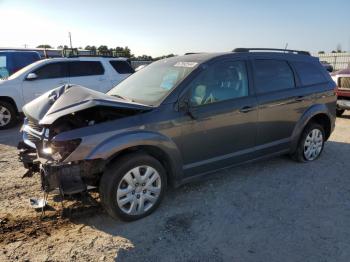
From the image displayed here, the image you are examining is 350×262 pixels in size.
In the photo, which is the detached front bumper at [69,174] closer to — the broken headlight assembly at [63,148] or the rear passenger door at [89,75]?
the broken headlight assembly at [63,148]

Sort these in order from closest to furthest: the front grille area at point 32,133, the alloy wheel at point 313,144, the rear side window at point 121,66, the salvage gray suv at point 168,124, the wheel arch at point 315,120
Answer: the salvage gray suv at point 168,124
the front grille area at point 32,133
the wheel arch at point 315,120
the alloy wheel at point 313,144
the rear side window at point 121,66

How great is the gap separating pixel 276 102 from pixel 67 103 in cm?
286

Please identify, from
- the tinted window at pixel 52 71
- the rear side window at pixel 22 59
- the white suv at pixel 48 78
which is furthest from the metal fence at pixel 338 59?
the tinted window at pixel 52 71

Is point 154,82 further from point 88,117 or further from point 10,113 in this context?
point 10,113

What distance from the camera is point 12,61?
1175cm

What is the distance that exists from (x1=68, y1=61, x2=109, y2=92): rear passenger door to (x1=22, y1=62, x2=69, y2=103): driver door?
25 centimetres

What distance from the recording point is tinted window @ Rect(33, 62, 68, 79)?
916 centimetres

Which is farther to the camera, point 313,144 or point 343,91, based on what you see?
point 343,91

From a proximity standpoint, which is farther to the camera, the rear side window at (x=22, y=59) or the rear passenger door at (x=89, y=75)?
the rear side window at (x=22, y=59)

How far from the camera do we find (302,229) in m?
3.62

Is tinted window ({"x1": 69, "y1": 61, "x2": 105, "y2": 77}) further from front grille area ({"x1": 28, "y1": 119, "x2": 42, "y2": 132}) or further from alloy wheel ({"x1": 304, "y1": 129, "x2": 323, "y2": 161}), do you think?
alloy wheel ({"x1": 304, "y1": 129, "x2": 323, "y2": 161})

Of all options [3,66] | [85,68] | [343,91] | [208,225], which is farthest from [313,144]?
[3,66]

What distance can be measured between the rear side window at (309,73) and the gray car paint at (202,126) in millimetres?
116

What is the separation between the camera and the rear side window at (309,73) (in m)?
5.37
